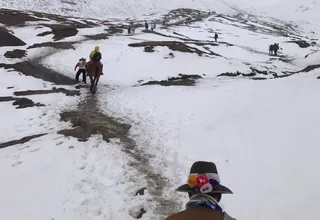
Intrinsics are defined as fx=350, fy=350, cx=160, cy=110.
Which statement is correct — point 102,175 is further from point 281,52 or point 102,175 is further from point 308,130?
point 281,52

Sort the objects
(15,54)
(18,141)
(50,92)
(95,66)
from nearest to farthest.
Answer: (18,141)
(50,92)
(95,66)
(15,54)

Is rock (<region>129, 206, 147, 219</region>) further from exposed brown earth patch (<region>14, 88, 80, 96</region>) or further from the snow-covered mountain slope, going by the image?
the snow-covered mountain slope

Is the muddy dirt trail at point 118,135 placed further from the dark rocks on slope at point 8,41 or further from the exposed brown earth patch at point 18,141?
the dark rocks on slope at point 8,41

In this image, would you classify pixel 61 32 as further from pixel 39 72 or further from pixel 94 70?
pixel 94 70

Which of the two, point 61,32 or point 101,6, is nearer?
point 61,32

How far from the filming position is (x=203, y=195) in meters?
3.40

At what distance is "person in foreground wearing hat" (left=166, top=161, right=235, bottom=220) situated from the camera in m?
3.14

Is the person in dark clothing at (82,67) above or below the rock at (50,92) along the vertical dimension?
above

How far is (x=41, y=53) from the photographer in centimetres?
2730

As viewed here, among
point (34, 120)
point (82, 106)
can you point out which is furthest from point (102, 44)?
point (34, 120)

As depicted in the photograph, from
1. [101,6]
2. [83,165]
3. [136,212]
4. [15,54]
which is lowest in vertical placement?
[101,6]

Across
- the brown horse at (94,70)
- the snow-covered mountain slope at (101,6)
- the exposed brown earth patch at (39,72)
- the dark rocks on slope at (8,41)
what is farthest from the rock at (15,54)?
the snow-covered mountain slope at (101,6)

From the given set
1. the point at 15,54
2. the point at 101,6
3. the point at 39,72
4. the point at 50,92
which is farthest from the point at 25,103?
the point at 101,6

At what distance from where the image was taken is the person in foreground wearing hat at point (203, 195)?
3143 mm
